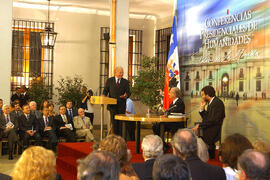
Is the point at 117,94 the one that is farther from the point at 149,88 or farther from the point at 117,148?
the point at 117,148

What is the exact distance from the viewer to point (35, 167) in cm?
222

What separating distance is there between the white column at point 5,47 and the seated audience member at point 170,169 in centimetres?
746

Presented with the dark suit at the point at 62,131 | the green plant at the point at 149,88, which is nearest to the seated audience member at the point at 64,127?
the dark suit at the point at 62,131

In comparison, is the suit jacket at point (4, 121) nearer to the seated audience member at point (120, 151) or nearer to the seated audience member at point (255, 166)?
the seated audience member at point (120, 151)

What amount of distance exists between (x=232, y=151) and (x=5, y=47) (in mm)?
7061

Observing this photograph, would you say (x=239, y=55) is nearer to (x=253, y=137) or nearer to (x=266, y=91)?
(x=266, y=91)

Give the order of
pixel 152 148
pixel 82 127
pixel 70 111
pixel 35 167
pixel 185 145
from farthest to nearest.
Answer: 1. pixel 70 111
2. pixel 82 127
3. pixel 152 148
4. pixel 185 145
5. pixel 35 167

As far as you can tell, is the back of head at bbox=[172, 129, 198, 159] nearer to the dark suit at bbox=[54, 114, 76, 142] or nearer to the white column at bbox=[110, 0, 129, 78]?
the dark suit at bbox=[54, 114, 76, 142]

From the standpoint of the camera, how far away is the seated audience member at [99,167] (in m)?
1.95

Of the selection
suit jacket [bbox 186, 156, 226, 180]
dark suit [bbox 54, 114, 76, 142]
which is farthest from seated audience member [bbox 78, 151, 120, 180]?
dark suit [bbox 54, 114, 76, 142]

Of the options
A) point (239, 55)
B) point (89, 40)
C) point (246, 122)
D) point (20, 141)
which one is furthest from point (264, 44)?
point (89, 40)


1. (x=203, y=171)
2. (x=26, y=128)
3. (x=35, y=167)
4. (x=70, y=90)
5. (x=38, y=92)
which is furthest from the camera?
(x=70, y=90)

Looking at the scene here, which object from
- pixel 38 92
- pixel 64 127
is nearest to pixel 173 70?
pixel 64 127

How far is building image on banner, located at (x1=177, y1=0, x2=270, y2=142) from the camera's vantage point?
692cm
